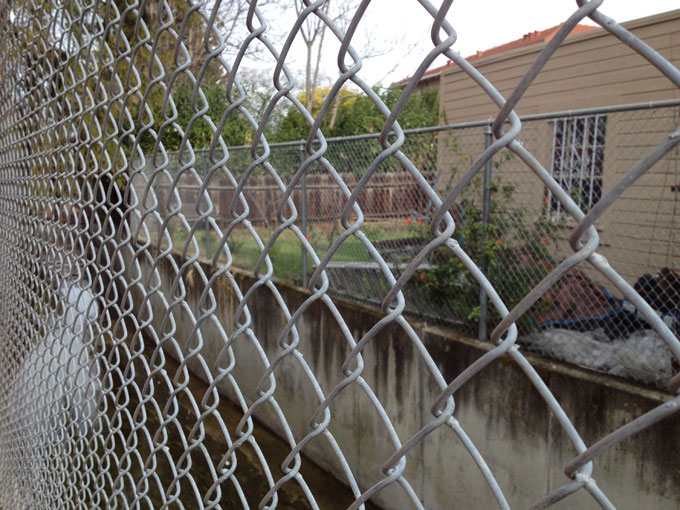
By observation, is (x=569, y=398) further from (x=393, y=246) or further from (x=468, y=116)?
(x=468, y=116)

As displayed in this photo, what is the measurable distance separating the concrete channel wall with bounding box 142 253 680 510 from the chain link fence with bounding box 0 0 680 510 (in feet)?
0.08

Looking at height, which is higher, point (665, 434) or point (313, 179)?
point (313, 179)

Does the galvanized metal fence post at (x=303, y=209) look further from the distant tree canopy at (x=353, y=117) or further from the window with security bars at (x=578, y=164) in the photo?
the distant tree canopy at (x=353, y=117)

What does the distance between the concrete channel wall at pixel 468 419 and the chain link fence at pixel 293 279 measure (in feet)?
0.08

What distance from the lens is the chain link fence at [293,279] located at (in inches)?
42.8

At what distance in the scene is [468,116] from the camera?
24.0 feet

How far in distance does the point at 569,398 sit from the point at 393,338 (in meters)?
1.43

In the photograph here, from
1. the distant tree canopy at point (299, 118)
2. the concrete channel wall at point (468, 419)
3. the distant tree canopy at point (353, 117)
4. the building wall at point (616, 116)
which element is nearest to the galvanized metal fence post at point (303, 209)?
the concrete channel wall at point (468, 419)

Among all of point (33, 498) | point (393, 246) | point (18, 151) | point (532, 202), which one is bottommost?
point (33, 498)

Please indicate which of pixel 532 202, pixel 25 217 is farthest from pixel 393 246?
pixel 25 217

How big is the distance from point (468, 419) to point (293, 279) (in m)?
2.59

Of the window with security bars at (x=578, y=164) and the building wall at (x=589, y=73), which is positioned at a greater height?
the building wall at (x=589, y=73)

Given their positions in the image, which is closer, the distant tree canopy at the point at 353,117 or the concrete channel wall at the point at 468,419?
the concrete channel wall at the point at 468,419

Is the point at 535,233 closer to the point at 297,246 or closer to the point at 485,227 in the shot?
the point at 485,227
